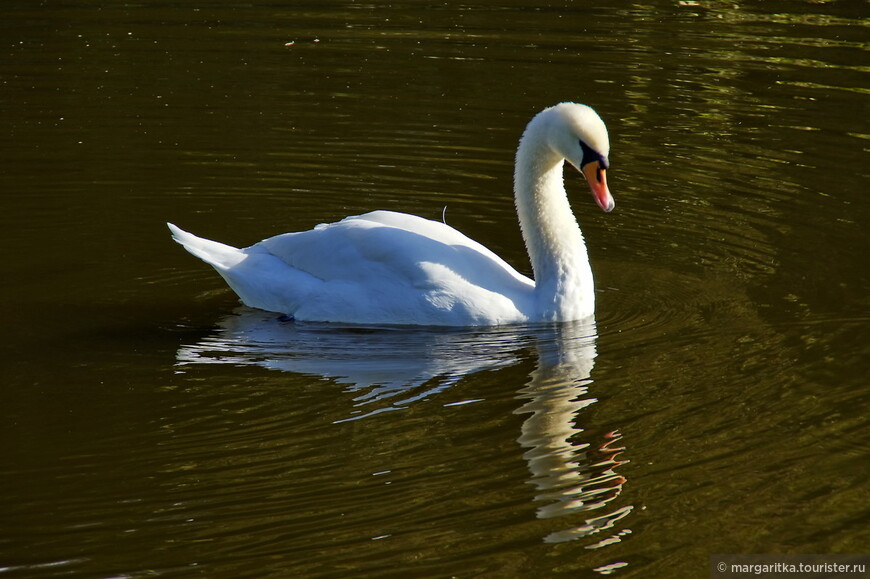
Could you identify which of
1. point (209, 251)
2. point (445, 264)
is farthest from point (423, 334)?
point (209, 251)

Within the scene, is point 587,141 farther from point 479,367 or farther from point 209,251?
point 209,251

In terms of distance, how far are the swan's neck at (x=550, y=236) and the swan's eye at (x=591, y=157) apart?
0.96 ft

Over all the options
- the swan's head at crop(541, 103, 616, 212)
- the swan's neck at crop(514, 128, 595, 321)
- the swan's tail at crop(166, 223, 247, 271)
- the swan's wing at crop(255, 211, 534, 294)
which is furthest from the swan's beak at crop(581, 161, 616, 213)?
the swan's tail at crop(166, 223, 247, 271)

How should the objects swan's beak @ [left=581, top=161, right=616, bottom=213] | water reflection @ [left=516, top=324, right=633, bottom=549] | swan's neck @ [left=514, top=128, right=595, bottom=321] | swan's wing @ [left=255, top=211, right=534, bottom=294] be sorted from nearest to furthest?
water reflection @ [left=516, top=324, right=633, bottom=549] < swan's beak @ [left=581, top=161, right=616, bottom=213] < swan's wing @ [left=255, top=211, right=534, bottom=294] < swan's neck @ [left=514, top=128, right=595, bottom=321]

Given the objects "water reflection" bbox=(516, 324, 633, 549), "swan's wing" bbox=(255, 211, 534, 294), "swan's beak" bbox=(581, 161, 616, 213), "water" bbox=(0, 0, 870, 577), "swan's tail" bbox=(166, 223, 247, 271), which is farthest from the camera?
"swan's tail" bbox=(166, 223, 247, 271)

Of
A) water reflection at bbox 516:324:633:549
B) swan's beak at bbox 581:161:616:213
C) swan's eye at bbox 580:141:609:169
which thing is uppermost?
swan's eye at bbox 580:141:609:169

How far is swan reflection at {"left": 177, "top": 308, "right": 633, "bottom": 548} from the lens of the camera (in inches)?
241

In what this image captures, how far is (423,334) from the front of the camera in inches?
322

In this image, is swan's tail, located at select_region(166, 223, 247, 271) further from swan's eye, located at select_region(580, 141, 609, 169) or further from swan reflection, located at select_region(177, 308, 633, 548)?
swan's eye, located at select_region(580, 141, 609, 169)

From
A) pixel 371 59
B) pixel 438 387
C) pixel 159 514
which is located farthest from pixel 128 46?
pixel 159 514

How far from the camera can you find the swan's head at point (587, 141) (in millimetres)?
8156

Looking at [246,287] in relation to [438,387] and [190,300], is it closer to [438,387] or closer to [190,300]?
[190,300]

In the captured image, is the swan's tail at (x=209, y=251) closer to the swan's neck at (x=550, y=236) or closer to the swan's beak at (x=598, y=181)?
the swan's neck at (x=550, y=236)

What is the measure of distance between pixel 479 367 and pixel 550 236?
1.36 metres
